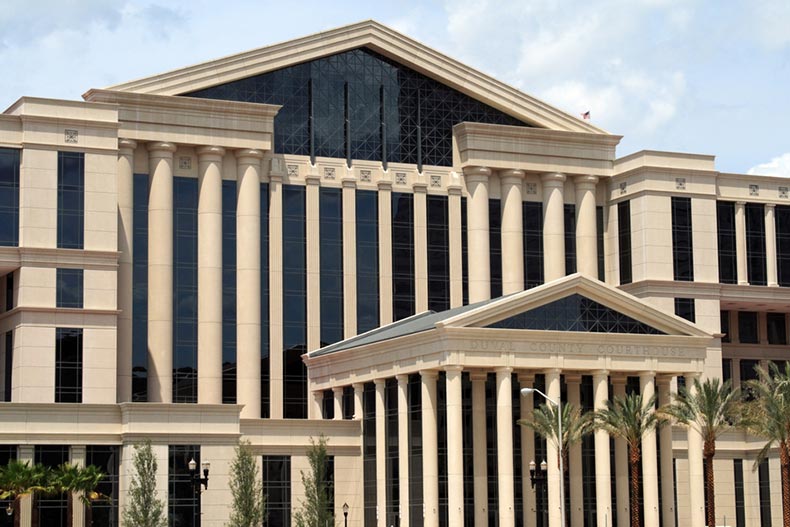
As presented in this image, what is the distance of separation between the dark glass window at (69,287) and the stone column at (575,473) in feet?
93.7

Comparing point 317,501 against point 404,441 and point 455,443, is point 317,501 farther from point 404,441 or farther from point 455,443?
point 404,441

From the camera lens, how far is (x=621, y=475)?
90500 mm

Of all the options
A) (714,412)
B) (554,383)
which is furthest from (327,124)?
(714,412)

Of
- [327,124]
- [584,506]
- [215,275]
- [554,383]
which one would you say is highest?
[327,124]

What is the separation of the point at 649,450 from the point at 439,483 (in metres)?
12.3

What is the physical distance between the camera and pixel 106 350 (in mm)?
89250

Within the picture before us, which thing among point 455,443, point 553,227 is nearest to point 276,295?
point 553,227

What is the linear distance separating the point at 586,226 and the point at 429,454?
28988 millimetres

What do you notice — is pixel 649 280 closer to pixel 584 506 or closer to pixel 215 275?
pixel 584 506

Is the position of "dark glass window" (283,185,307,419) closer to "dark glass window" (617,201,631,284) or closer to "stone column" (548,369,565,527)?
"stone column" (548,369,565,527)

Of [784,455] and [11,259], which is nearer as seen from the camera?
[784,455]

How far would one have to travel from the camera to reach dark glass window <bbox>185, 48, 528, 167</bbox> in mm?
101250

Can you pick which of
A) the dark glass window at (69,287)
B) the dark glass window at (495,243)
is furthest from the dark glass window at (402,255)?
the dark glass window at (69,287)

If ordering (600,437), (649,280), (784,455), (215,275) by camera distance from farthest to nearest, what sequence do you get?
(649,280) → (215,275) → (600,437) → (784,455)
